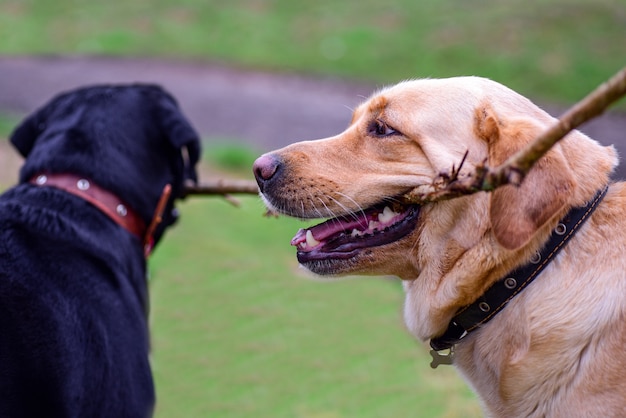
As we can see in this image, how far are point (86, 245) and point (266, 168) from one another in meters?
1.13

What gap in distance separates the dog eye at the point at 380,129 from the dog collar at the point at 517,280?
830 mm

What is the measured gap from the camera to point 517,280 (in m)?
3.07

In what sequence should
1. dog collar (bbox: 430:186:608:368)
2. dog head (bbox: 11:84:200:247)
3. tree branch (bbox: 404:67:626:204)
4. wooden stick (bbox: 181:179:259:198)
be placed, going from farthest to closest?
wooden stick (bbox: 181:179:259:198)
dog head (bbox: 11:84:200:247)
dog collar (bbox: 430:186:608:368)
tree branch (bbox: 404:67:626:204)

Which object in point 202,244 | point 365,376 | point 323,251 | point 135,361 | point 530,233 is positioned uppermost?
point 530,233

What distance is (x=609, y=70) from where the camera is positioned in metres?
12.9

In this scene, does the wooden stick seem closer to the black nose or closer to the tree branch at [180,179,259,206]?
the tree branch at [180,179,259,206]

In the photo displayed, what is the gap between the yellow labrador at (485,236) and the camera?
2924mm

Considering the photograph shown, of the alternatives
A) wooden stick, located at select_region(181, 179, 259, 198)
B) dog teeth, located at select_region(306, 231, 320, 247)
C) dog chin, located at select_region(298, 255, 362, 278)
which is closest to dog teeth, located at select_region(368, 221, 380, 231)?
dog chin, located at select_region(298, 255, 362, 278)

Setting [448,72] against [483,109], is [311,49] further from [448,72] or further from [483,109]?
[483,109]

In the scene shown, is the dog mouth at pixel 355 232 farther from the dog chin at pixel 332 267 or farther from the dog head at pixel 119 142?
the dog head at pixel 119 142

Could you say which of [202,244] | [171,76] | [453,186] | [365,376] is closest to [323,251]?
[453,186]

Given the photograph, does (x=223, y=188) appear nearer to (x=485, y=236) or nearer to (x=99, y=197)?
(x=99, y=197)

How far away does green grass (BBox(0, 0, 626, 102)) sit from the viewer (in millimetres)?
13672

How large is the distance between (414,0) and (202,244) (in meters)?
11.8
